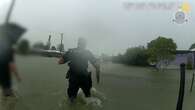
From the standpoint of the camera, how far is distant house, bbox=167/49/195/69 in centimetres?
537

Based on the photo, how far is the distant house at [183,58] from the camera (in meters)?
5.37

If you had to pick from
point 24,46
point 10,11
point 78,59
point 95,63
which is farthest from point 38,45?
point 95,63

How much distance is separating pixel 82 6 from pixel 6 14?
592mm

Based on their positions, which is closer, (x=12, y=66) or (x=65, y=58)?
(x=12, y=66)

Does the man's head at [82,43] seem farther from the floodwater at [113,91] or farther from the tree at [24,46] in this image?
the tree at [24,46]

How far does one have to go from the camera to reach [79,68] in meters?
5.57

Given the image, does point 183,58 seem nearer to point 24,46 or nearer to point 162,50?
point 162,50

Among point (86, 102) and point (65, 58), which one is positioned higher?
point (65, 58)

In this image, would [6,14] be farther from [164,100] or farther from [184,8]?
[164,100]

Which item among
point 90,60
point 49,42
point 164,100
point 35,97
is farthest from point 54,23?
point 164,100

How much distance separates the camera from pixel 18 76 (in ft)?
16.4

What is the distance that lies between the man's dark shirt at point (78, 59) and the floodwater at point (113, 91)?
84mm

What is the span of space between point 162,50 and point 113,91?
0.65 metres

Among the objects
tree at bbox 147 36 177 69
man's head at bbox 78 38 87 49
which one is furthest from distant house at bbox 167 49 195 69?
man's head at bbox 78 38 87 49
